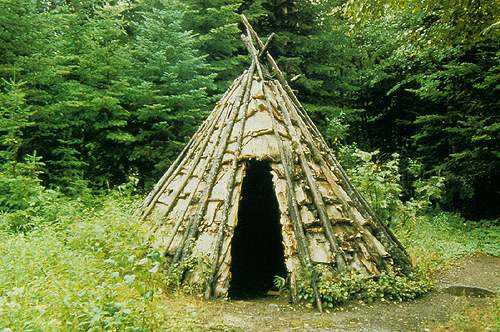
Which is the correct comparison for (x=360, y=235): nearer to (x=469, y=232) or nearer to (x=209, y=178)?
(x=209, y=178)

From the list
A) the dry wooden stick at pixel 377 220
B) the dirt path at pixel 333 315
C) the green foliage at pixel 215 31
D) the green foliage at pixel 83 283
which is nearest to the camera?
the green foliage at pixel 83 283

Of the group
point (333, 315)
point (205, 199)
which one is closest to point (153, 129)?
point (205, 199)

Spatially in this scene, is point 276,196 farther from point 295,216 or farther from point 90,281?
point 90,281

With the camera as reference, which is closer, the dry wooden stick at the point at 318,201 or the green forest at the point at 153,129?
the green forest at the point at 153,129

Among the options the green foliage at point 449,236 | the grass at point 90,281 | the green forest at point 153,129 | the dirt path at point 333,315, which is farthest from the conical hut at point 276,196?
the green foliage at point 449,236

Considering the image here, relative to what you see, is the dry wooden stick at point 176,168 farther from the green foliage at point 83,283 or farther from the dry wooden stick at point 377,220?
the dry wooden stick at point 377,220

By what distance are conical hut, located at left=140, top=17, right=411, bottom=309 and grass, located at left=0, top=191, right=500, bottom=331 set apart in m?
0.61

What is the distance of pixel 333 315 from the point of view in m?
5.43

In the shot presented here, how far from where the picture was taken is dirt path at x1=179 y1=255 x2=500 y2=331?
5066mm

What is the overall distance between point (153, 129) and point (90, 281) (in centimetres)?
648

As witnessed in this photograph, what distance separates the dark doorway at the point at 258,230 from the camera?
888 centimetres

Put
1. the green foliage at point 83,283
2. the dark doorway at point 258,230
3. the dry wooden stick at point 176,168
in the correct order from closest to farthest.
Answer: the green foliage at point 83,283 < the dry wooden stick at point 176,168 < the dark doorway at point 258,230

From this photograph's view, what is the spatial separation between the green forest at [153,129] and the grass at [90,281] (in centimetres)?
2

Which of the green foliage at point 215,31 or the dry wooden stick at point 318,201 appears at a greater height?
the green foliage at point 215,31
